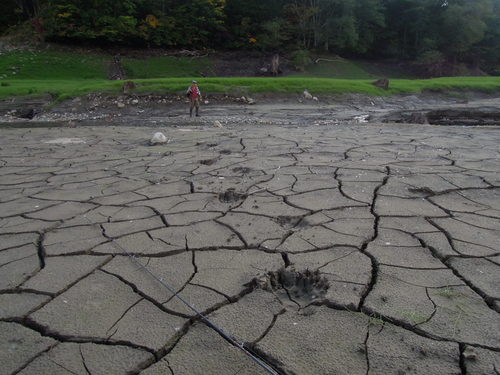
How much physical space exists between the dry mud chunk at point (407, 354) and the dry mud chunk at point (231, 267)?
0.77 meters

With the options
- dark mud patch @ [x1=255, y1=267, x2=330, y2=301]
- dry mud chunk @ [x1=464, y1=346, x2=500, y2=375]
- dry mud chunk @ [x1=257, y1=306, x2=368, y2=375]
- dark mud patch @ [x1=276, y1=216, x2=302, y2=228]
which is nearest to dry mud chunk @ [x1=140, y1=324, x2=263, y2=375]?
dry mud chunk @ [x1=257, y1=306, x2=368, y2=375]

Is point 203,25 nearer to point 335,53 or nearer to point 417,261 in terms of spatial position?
point 335,53

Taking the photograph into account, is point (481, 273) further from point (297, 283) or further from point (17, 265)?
point (17, 265)

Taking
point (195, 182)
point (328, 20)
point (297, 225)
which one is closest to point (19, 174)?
point (195, 182)

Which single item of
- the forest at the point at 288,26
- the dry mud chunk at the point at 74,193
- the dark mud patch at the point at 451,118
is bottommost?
the dark mud patch at the point at 451,118

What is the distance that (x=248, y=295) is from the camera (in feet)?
7.00

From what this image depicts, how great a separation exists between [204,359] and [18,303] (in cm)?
120

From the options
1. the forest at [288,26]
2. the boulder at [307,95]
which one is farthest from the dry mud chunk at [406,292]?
the forest at [288,26]

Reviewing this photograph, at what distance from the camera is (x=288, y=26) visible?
3494cm

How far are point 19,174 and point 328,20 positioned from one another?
3508cm

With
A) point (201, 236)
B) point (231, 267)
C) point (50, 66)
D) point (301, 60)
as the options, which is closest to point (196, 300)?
point (231, 267)

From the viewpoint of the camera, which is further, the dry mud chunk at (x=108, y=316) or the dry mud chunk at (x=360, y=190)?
the dry mud chunk at (x=360, y=190)

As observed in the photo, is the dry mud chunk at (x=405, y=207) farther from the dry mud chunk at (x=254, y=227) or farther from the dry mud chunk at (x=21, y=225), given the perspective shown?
the dry mud chunk at (x=21, y=225)

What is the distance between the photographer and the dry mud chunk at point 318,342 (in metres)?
1.63
